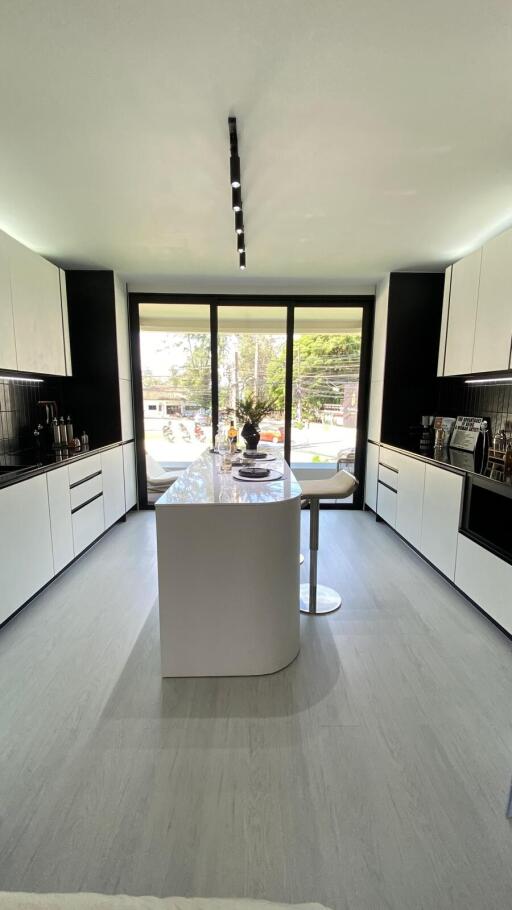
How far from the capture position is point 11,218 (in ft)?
8.65

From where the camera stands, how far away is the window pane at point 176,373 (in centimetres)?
433

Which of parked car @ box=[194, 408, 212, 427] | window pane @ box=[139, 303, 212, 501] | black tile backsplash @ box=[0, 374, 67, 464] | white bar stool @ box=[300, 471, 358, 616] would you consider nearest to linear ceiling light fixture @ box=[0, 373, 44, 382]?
black tile backsplash @ box=[0, 374, 67, 464]

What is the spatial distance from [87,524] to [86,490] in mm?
300

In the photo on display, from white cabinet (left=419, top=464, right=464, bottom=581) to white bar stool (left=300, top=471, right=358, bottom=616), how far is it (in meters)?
0.78

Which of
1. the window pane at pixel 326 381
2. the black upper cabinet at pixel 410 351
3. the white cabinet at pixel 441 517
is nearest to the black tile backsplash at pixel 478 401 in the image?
the black upper cabinet at pixel 410 351

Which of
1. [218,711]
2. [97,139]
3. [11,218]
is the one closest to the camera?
[218,711]

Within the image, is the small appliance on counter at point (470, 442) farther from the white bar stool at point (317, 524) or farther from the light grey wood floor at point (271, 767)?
the light grey wood floor at point (271, 767)

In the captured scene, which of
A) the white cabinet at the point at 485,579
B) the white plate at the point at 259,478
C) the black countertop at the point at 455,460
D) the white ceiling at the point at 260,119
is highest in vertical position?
the white ceiling at the point at 260,119

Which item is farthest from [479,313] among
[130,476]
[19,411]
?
[19,411]

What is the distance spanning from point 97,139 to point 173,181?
467mm

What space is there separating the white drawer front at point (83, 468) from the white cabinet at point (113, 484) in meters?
0.14

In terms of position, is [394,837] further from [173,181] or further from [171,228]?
[171,228]

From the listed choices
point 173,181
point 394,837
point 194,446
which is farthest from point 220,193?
point 394,837

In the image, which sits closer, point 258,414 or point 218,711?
point 218,711
